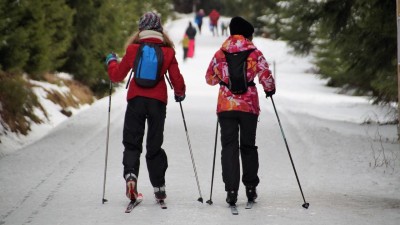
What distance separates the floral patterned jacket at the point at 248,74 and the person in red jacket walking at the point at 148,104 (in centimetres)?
41

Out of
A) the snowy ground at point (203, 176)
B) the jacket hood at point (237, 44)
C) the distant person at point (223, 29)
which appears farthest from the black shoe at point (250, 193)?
the distant person at point (223, 29)

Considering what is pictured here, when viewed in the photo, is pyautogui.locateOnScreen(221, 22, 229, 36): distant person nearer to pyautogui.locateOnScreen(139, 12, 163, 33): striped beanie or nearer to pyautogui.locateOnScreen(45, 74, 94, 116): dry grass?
pyautogui.locateOnScreen(45, 74, 94, 116): dry grass

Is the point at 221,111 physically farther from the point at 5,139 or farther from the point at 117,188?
the point at 5,139

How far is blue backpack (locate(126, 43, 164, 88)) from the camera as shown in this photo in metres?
8.26

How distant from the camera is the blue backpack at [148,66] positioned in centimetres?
826

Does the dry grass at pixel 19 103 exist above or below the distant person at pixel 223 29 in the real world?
above

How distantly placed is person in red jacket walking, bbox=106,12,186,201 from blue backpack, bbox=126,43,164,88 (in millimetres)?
62

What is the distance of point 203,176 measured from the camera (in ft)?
35.3

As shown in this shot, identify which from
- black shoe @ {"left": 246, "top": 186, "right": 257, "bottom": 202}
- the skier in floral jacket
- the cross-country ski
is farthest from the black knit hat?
the cross-country ski

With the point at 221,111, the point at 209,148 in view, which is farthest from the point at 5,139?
the point at 221,111

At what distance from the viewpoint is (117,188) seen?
964 centimetres

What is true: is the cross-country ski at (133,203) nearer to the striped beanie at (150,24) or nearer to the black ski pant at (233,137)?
the black ski pant at (233,137)

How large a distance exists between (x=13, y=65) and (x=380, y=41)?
708 cm

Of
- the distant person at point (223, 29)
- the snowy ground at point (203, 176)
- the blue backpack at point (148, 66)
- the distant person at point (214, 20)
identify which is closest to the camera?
the snowy ground at point (203, 176)
